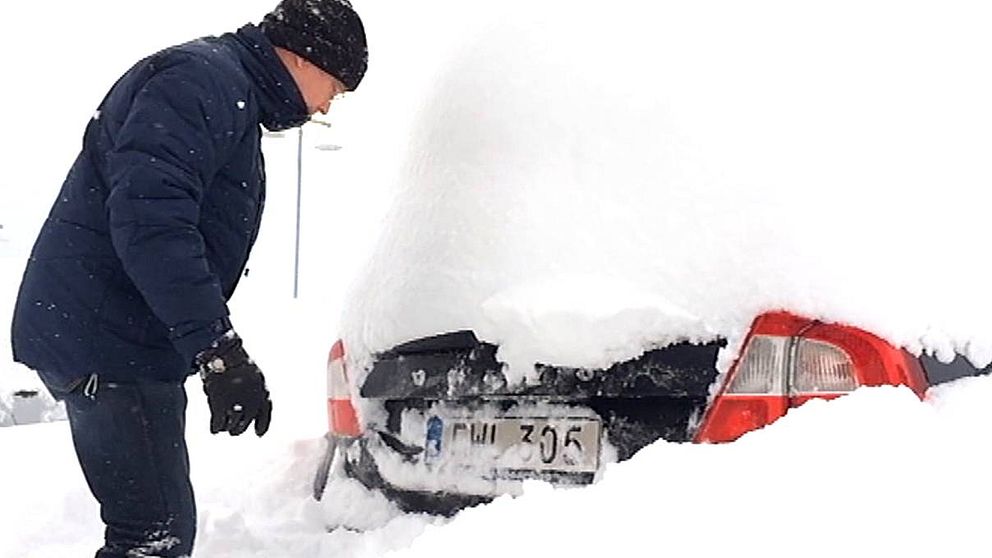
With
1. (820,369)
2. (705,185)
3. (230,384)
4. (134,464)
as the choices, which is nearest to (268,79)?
(230,384)

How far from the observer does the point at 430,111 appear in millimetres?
3189

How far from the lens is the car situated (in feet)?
7.36

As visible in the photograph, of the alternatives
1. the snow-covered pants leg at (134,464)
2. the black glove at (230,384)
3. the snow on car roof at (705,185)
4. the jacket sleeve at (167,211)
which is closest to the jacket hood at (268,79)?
the jacket sleeve at (167,211)

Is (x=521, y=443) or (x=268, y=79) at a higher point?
(x=268, y=79)

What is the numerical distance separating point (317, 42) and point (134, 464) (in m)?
1.12

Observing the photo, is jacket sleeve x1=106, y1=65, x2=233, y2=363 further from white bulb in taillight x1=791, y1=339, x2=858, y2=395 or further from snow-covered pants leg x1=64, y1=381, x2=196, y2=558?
white bulb in taillight x1=791, y1=339, x2=858, y2=395

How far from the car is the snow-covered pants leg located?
0.57 metres

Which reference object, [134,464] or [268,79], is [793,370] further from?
[134,464]

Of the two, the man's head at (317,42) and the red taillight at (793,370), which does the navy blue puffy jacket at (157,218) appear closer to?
the man's head at (317,42)

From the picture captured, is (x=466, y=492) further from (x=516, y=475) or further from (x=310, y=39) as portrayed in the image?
(x=310, y=39)

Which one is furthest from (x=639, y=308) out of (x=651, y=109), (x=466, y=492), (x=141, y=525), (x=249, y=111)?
(x=141, y=525)

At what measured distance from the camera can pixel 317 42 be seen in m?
2.71

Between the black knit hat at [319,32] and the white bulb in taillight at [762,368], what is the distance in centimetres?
124

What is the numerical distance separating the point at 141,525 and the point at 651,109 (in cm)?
159
